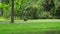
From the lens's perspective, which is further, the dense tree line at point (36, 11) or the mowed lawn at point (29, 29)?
the dense tree line at point (36, 11)

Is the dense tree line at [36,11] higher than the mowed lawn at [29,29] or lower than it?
higher

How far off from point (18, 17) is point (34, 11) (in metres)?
4.34

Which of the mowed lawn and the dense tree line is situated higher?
the dense tree line

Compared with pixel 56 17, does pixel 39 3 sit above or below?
above

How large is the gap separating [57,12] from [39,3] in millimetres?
4856

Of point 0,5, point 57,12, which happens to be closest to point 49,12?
point 57,12

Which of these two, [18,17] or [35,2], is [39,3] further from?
[18,17]

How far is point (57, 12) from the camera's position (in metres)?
54.2

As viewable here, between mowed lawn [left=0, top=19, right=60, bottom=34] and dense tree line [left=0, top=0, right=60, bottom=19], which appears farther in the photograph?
dense tree line [left=0, top=0, right=60, bottom=19]

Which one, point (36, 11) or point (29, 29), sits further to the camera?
point (36, 11)

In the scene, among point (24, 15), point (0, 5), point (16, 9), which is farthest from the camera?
point (24, 15)

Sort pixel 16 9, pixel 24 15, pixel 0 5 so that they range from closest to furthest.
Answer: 1. pixel 0 5
2. pixel 16 9
3. pixel 24 15

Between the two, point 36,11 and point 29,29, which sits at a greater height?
point 36,11

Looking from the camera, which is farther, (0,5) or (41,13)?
(41,13)
